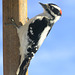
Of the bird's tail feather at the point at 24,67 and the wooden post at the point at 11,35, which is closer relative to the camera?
the bird's tail feather at the point at 24,67

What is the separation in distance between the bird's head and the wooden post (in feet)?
0.90

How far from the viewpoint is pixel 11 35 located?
11.1 ft

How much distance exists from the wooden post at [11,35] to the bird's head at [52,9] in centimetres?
27

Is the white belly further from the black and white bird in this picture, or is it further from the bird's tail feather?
the bird's tail feather

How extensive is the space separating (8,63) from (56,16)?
663 mm

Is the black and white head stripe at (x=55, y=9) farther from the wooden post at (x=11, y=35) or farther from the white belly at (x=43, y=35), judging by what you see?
the wooden post at (x=11, y=35)

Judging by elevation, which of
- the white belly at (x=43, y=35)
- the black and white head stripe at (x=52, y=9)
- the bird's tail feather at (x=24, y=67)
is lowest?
the bird's tail feather at (x=24, y=67)

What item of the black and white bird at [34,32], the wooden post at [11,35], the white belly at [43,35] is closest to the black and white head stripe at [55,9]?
the black and white bird at [34,32]

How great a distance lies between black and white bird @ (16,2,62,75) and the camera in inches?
127

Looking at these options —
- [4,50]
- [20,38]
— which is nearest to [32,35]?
[20,38]

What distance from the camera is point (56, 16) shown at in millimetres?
3373

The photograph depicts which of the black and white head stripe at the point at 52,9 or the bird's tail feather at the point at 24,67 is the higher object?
the black and white head stripe at the point at 52,9

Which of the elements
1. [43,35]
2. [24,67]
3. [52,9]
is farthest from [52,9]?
[24,67]

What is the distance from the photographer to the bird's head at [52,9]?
11.0 feet
